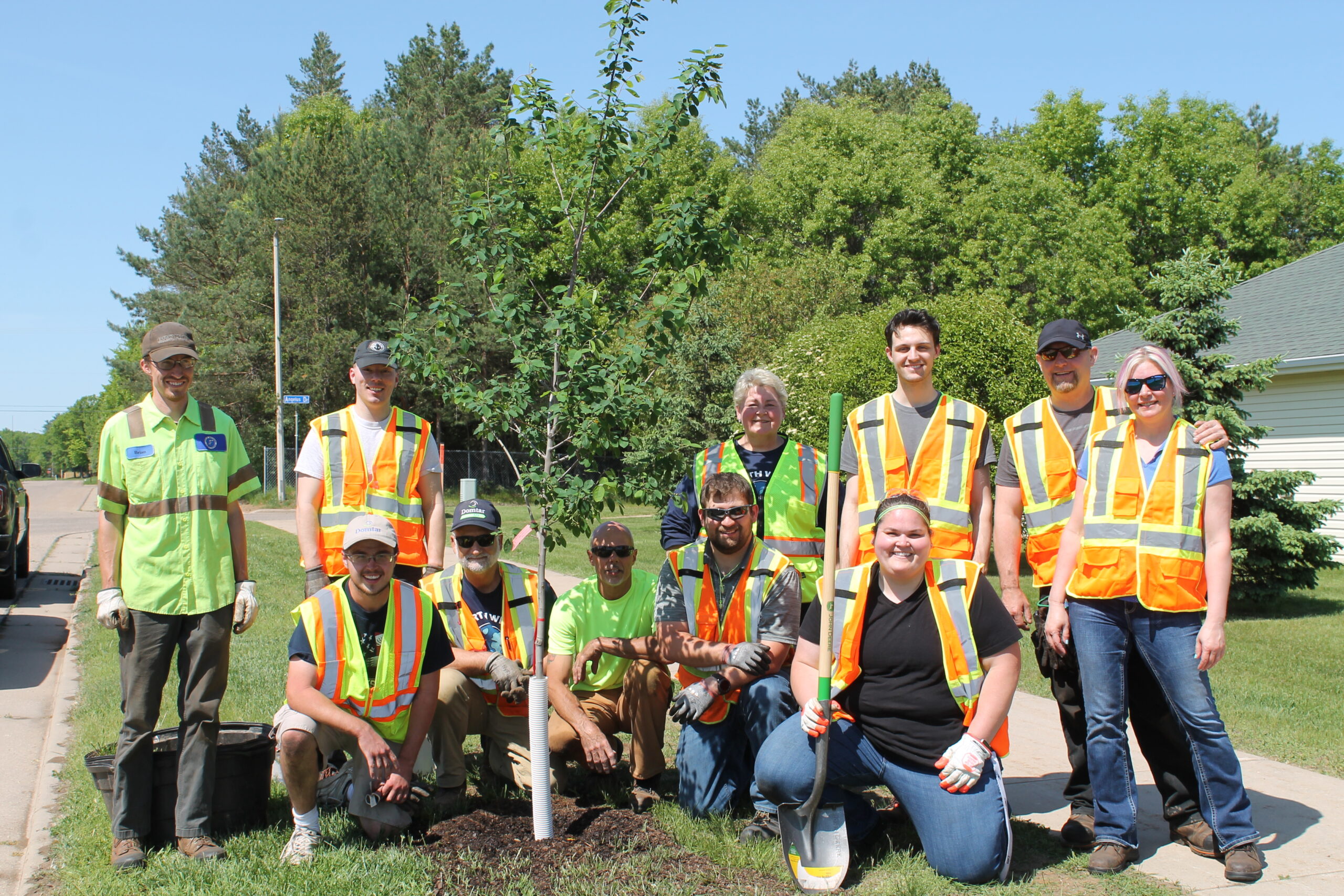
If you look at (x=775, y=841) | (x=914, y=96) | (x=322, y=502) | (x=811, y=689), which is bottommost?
(x=775, y=841)

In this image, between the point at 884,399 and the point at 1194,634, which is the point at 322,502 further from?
the point at 1194,634

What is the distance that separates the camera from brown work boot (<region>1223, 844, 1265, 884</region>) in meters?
3.89

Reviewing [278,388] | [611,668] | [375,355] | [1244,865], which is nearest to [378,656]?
[611,668]

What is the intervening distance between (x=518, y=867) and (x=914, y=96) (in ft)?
163

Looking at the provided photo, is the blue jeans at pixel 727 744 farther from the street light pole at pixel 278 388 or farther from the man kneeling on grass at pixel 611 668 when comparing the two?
the street light pole at pixel 278 388

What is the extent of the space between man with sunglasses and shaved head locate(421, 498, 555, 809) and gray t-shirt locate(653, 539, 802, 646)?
0.58m

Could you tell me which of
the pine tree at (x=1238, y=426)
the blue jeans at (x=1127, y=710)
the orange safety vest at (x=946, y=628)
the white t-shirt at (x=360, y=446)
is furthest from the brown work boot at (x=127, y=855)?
the pine tree at (x=1238, y=426)

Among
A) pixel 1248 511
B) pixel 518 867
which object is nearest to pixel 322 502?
pixel 518 867

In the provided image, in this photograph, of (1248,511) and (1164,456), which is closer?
(1164,456)

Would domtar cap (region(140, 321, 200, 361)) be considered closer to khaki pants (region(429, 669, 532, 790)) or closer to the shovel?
khaki pants (region(429, 669, 532, 790))

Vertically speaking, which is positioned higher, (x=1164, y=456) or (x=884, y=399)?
(x=884, y=399)

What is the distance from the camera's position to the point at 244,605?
432 centimetres

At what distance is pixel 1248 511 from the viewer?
11633 millimetres

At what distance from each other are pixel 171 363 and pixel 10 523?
894cm
